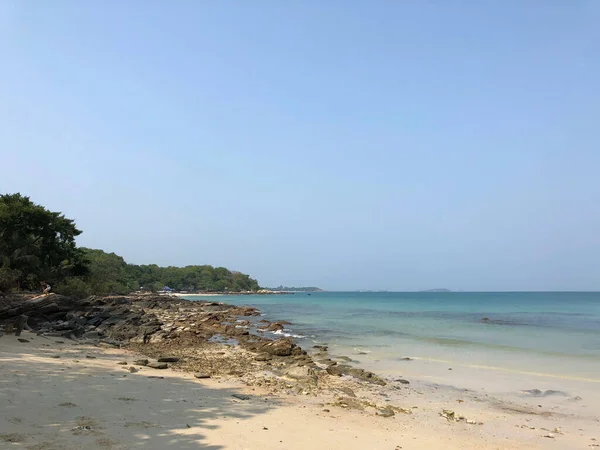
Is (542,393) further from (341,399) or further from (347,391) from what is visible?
(341,399)

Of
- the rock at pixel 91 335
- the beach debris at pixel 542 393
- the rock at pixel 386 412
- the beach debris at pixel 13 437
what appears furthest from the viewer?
→ the rock at pixel 91 335

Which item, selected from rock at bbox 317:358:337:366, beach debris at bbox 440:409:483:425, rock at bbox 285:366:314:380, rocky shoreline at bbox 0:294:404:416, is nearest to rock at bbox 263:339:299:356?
rocky shoreline at bbox 0:294:404:416

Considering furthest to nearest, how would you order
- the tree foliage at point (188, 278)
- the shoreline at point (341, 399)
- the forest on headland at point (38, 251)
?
the tree foliage at point (188, 278) < the forest on headland at point (38, 251) < the shoreline at point (341, 399)

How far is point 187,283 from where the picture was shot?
146m

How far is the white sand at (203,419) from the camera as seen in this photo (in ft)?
19.1

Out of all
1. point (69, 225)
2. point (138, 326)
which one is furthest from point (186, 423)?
point (69, 225)

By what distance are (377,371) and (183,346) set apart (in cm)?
843

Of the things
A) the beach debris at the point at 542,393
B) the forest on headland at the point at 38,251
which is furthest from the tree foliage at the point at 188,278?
the beach debris at the point at 542,393

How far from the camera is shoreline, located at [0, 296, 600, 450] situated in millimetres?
7109

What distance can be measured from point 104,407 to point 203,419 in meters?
1.81

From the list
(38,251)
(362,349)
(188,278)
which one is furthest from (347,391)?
(188,278)

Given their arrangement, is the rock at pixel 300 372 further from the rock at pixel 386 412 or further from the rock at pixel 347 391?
the rock at pixel 386 412

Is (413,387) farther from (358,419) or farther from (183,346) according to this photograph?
(183,346)

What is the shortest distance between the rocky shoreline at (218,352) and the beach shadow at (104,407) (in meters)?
1.60
